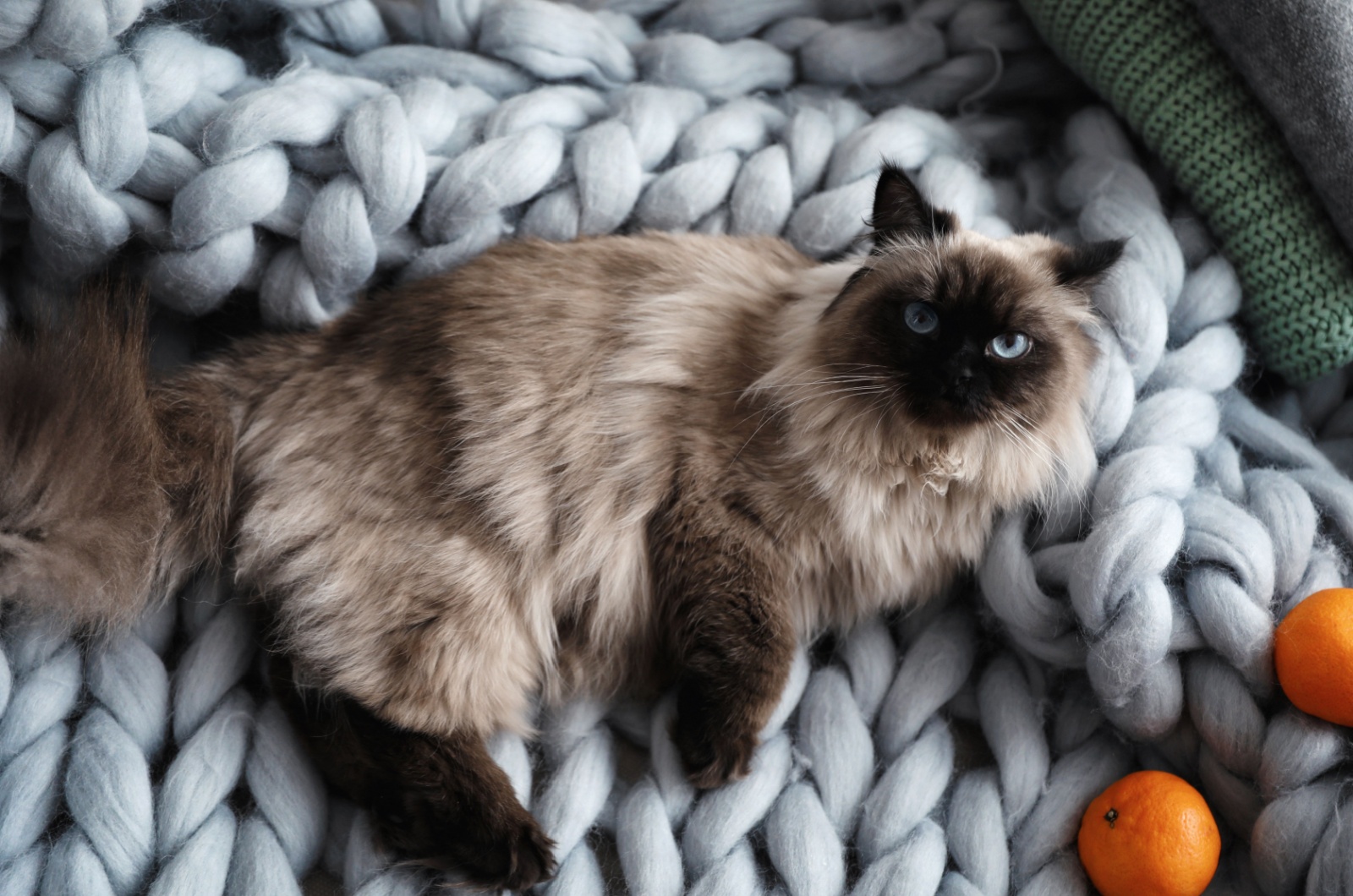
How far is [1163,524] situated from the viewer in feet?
3.52

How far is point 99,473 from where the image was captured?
103 cm

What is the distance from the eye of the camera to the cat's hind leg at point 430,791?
1.03 metres

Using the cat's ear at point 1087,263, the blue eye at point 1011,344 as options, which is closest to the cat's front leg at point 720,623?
the blue eye at point 1011,344

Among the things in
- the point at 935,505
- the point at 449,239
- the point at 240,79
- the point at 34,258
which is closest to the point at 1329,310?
the point at 935,505

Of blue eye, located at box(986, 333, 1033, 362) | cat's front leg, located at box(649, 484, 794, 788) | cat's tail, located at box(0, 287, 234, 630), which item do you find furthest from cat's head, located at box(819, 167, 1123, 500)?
cat's tail, located at box(0, 287, 234, 630)

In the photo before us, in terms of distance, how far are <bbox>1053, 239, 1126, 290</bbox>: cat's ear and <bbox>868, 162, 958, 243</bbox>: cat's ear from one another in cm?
13

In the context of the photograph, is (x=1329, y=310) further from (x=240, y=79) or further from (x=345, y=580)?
(x=240, y=79)

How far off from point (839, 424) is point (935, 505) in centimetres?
15

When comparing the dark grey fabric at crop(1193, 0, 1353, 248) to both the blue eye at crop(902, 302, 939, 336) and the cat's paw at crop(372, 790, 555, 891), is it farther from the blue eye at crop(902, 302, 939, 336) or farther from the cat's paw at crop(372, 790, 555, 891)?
the cat's paw at crop(372, 790, 555, 891)

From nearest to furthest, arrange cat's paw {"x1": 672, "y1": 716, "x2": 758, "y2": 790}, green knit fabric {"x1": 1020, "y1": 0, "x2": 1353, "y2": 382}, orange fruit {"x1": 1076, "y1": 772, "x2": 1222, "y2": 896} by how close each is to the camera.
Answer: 1. orange fruit {"x1": 1076, "y1": 772, "x2": 1222, "y2": 896}
2. cat's paw {"x1": 672, "y1": 716, "x2": 758, "y2": 790}
3. green knit fabric {"x1": 1020, "y1": 0, "x2": 1353, "y2": 382}

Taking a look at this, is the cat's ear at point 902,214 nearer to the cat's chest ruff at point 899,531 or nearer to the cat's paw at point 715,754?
the cat's chest ruff at point 899,531

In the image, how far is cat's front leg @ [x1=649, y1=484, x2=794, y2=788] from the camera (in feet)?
3.59

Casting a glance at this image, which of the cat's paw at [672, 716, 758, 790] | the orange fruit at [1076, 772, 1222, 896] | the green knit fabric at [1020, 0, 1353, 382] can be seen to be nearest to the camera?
the orange fruit at [1076, 772, 1222, 896]

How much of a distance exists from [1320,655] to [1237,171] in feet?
1.98
